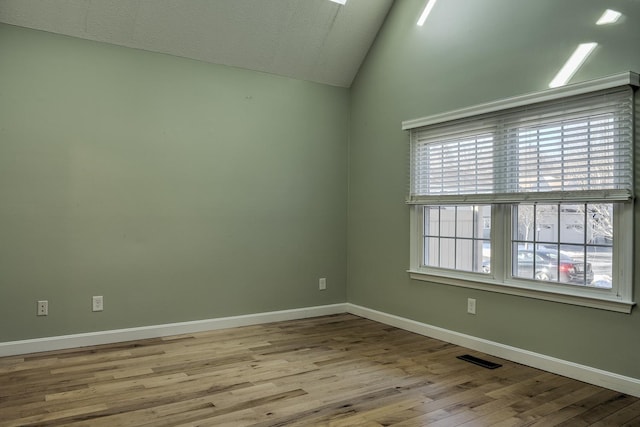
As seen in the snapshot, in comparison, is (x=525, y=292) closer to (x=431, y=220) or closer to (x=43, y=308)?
(x=431, y=220)

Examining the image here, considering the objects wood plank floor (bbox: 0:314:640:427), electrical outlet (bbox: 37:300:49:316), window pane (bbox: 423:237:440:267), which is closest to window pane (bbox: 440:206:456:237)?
window pane (bbox: 423:237:440:267)

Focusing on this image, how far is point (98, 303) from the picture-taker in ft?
12.6

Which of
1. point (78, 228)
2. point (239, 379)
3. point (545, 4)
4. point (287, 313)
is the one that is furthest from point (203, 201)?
point (545, 4)

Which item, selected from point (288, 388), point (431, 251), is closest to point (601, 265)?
point (431, 251)

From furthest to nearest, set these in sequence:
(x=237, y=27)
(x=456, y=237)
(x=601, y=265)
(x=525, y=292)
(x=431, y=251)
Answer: (x=431, y=251) → (x=237, y=27) → (x=456, y=237) → (x=525, y=292) → (x=601, y=265)

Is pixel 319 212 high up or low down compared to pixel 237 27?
down

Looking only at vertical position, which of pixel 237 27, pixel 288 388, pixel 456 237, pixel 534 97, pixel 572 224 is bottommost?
pixel 288 388

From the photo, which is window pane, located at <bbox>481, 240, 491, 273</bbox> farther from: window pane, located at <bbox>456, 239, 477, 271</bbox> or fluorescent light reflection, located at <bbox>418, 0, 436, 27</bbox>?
fluorescent light reflection, located at <bbox>418, 0, 436, 27</bbox>

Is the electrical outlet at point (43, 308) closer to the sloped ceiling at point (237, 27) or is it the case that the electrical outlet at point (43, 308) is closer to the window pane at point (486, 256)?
the sloped ceiling at point (237, 27)

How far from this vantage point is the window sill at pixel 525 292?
9.45 ft

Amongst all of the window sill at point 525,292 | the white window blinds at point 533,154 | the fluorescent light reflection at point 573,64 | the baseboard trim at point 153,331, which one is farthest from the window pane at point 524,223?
the baseboard trim at point 153,331

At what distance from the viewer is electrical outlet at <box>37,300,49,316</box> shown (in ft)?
11.9

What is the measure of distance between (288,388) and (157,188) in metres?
2.12

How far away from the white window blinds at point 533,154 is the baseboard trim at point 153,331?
5.28ft
